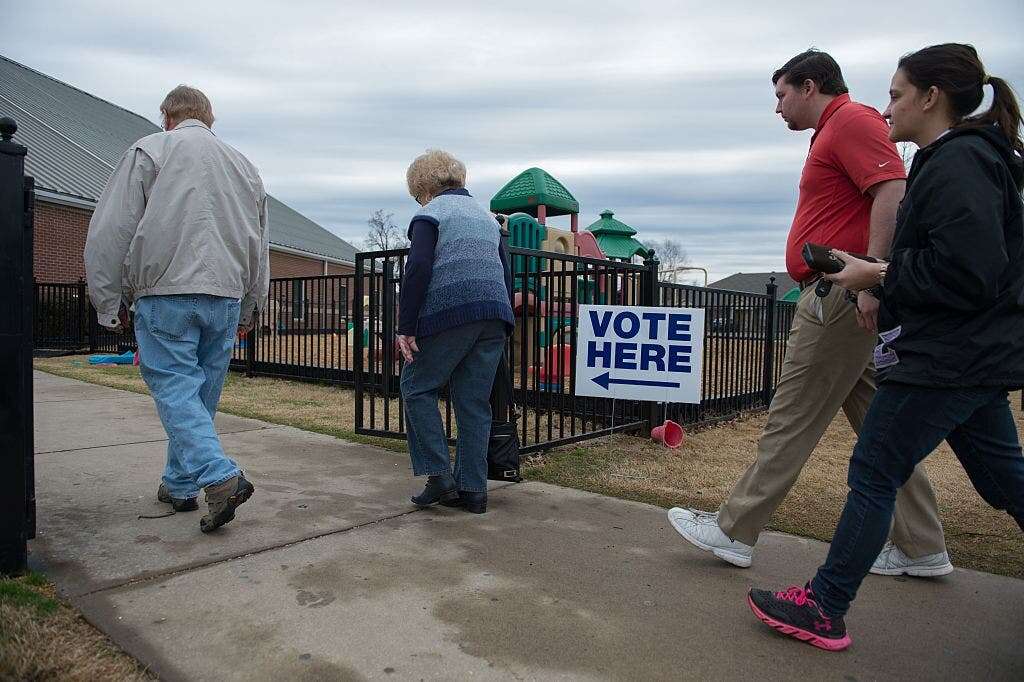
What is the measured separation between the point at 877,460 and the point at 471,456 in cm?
195

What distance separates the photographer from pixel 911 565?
9.04 ft

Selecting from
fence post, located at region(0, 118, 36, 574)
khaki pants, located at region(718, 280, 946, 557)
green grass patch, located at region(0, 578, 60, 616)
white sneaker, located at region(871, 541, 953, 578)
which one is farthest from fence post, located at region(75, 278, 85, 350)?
white sneaker, located at region(871, 541, 953, 578)

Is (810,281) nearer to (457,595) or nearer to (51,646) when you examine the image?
(457,595)

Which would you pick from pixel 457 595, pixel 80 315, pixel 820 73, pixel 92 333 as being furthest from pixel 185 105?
pixel 80 315

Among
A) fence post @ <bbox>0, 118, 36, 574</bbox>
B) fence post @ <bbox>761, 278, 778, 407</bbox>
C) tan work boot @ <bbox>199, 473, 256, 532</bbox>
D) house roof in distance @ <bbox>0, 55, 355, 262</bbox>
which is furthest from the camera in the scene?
house roof in distance @ <bbox>0, 55, 355, 262</bbox>

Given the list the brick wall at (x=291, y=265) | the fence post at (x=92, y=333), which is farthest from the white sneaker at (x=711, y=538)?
the brick wall at (x=291, y=265)

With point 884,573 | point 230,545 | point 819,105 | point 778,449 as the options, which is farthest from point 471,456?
point 819,105

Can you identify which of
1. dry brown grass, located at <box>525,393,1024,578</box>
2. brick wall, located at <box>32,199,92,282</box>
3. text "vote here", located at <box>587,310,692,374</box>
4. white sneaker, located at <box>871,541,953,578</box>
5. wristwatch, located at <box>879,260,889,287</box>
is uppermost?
brick wall, located at <box>32,199,92,282</box>

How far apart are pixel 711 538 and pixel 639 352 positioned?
2.47m

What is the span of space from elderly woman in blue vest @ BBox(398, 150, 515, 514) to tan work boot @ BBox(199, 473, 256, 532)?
0.86 metres

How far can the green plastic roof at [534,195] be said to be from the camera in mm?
10234

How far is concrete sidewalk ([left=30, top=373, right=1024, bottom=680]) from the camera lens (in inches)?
80.1

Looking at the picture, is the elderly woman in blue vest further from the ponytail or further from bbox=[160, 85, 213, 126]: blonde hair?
the ponytail

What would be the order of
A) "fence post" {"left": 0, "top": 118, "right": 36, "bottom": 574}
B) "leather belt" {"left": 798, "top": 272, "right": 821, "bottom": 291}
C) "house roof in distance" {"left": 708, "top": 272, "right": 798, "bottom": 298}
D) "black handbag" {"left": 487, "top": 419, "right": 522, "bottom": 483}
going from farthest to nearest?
"house roof in distance" {"left": 708, "top": 272, "right": 798, "bottom": 298} → "black handbag" {"left": 487, "top": 419, "right": 522, "bottom": 483} → "leather belt" {"left": 798, "top": 272, "right": 821, "bottom": 291} → "fence post" {"left": 0, "top": 118, "right": 36, "bottom": 574}
